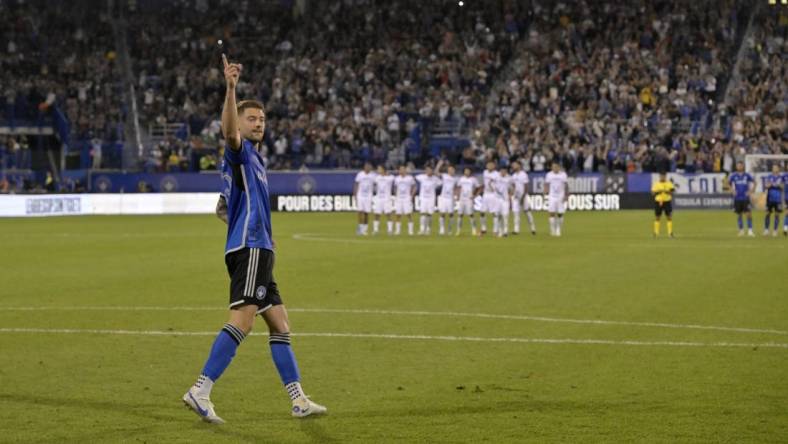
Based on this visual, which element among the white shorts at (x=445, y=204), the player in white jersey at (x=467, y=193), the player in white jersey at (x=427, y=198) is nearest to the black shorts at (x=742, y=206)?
the player in white jersey at (x=467, y=193)

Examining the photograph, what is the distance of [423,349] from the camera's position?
12812 millimetres

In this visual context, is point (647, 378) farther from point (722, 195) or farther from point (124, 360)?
point (722, 195)

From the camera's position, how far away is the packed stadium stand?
55062mm

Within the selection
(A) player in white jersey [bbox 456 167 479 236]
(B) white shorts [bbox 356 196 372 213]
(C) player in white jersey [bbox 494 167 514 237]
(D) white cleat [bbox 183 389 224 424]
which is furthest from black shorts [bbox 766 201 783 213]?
(D) white cleat [bbox 183 389 224 424]

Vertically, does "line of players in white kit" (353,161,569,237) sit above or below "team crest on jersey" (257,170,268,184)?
below

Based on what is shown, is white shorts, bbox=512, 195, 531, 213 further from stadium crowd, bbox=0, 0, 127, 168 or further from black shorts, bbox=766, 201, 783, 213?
stadium crowd, bbox=0, 0, 127, 168

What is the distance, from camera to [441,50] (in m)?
60.0

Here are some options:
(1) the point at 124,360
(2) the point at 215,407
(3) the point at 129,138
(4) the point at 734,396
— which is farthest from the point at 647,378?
(3) the point at 129,138

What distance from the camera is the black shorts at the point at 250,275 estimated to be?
8789 millimetres

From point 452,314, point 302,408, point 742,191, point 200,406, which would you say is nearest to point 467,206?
point 742,191

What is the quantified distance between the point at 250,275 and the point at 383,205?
3017 cm

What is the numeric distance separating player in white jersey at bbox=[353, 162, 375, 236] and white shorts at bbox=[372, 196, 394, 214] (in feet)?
1.38

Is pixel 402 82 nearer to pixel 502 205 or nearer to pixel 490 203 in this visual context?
pixel 490 203

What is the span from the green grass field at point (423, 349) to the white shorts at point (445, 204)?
37.5ft
